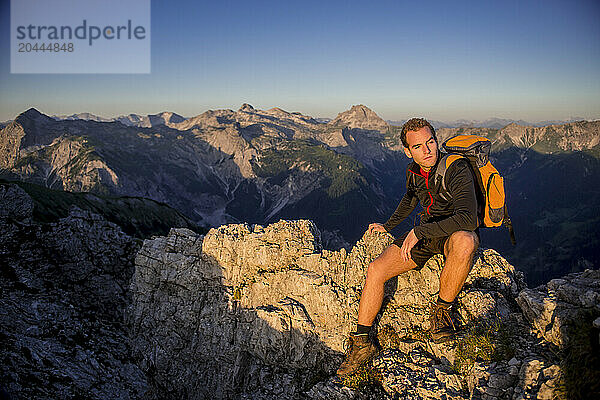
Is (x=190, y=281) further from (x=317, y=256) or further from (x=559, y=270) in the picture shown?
(x=559, y=270)

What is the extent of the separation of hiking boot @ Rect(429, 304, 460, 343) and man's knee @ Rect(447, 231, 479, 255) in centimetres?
200

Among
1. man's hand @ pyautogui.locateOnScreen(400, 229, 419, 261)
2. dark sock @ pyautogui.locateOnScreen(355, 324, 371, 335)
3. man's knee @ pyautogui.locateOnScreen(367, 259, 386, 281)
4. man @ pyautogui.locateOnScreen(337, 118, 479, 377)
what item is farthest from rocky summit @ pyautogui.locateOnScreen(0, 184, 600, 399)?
man's hand @ pyautogui.locateOnScreen(400, 229, 419, 261)

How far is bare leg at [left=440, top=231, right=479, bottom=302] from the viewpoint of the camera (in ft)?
27.0

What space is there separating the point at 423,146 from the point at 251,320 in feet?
34.3

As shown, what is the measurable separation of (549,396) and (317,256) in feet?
29.3

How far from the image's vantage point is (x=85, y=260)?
19.1 meters

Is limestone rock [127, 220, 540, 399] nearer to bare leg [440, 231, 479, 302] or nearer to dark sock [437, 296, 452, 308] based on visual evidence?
dark sock [437, 296, 452, 308]

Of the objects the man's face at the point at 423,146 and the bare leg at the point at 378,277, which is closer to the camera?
the man's face at the point at 423,146

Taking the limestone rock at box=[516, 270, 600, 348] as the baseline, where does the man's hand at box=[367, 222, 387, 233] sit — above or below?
above

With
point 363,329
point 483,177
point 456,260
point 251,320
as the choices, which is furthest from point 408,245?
point 251,320

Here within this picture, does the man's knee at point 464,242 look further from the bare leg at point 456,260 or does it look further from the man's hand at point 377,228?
the man's hand at point 377,228

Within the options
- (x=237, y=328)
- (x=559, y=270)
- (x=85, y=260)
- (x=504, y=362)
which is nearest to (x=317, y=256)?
(x=237, y=328)

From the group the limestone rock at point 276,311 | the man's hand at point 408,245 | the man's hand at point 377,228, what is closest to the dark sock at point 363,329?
the limestone rock at point 276,311

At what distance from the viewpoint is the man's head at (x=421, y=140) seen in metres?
8.60
